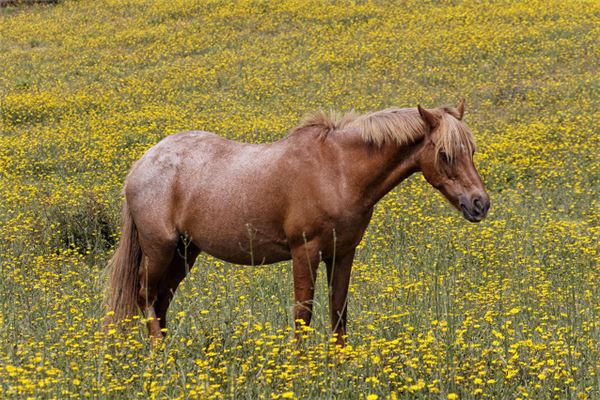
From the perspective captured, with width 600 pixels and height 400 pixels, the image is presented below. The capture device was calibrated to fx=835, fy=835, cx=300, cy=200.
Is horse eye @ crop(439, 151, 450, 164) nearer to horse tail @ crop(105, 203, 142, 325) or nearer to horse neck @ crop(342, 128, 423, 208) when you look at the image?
horse neck @ crop(342, 128, 423, 208)

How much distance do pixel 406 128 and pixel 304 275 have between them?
123 centimetres

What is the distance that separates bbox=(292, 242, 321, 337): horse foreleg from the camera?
5.71 metres

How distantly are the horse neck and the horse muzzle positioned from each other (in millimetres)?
470

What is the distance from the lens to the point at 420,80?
21250 millimetres

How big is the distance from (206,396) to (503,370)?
1.75 m

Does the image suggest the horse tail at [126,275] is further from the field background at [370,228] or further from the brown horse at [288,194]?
the field background at [370,228]

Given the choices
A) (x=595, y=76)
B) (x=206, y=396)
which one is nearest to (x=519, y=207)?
(x=206, y=396)

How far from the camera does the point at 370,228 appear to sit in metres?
10.7

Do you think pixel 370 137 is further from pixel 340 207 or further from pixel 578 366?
pixel 578 366

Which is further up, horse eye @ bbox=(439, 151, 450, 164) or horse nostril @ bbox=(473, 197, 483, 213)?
horse eye @ bbox=(439, 151, 450, 164)

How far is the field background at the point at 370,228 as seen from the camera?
4945 millimetres

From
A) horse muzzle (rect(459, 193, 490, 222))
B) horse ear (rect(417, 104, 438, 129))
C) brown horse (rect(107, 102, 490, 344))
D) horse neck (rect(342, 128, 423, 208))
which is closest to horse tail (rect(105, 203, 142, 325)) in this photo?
brown horse (rect(107, 102, 490, 344))

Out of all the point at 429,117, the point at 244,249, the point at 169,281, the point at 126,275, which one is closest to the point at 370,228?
the point at 169,281

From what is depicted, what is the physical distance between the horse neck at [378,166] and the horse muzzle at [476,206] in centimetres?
47
